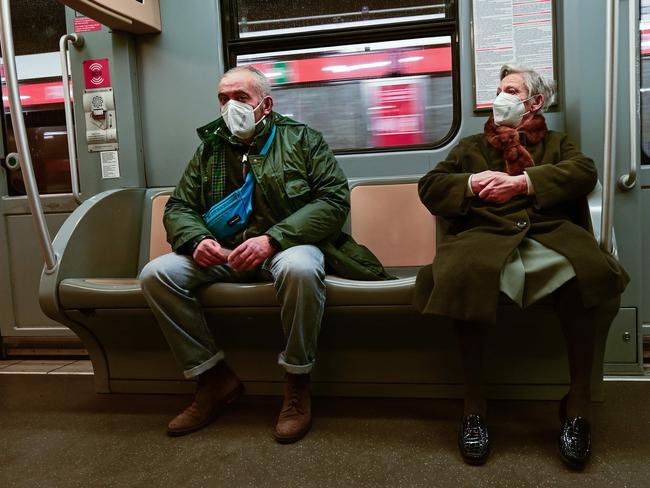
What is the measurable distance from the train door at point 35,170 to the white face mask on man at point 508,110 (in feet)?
7.83

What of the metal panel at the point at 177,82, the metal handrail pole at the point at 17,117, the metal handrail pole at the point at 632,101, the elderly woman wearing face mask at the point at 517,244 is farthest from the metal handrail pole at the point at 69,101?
the metal handrail pole at the point at 632,101

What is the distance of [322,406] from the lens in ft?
7.08

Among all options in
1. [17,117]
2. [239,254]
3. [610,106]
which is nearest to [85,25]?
[17,117]

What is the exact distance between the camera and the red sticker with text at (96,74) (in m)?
2.77

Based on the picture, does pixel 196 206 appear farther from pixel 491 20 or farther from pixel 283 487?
pixel 491 20

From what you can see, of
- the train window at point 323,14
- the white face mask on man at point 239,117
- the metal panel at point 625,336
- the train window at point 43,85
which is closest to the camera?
the white face mask on man at point 239,117

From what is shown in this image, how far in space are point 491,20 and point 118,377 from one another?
95.1 inches

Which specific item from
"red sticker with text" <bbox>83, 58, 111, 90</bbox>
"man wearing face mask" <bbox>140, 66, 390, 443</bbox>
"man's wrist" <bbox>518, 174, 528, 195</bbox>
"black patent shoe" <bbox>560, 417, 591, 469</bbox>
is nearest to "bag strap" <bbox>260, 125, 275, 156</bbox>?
"man wearing face mask" <bbox>140, 66, 390, 443</bbox>

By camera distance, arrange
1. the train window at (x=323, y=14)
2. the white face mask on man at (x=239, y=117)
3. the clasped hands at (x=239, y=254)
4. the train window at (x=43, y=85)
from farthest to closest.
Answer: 1. the train window at (x=43, y=85)
2. the train window at (x=323, y=14)
3. the white face mask on man at (x=239, y=117)
4. the clasped hands at (x=239, y=254)

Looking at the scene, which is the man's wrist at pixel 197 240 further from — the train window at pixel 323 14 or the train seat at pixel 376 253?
the train window at pixel 323 14

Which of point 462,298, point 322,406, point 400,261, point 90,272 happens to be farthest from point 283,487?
point 90,272

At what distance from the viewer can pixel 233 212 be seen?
2.12 meters

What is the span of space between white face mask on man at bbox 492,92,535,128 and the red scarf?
0.02 m

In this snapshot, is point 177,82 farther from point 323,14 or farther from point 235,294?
point 235,294
